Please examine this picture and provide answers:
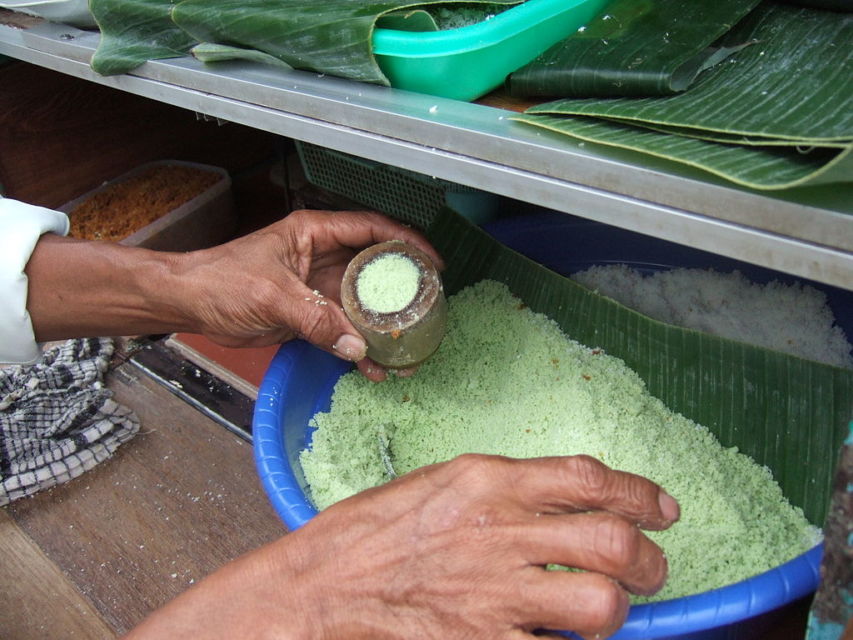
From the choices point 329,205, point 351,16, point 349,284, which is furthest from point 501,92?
point 329,205

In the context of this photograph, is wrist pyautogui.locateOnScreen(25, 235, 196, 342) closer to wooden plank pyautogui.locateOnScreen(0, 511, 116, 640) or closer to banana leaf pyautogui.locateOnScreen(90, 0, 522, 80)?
banana leaf pyautogui.locateOnScreen(90, 0, 522, 80)

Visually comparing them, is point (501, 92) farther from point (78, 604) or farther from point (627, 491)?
point (78, 604)

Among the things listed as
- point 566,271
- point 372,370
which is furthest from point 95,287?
point 566,271

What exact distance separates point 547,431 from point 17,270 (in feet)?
2.85

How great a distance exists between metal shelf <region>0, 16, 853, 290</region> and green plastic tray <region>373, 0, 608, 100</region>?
26 millimetres

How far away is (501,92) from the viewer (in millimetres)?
790

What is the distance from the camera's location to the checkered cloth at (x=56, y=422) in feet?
4.77

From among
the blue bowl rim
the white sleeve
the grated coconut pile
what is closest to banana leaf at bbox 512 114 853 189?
the blue bowl rim

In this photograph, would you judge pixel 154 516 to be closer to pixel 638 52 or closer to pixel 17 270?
pixel 17 270

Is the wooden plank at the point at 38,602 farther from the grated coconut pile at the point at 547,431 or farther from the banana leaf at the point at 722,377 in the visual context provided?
the banana leaf at the point at 722,377

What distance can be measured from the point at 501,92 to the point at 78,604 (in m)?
1.18

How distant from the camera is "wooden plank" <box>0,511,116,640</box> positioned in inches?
47.5

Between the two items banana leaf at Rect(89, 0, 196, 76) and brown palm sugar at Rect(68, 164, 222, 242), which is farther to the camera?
brown palm sugar at Rect(68, 164, 222, 242)

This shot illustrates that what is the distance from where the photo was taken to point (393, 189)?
5.21 feet
